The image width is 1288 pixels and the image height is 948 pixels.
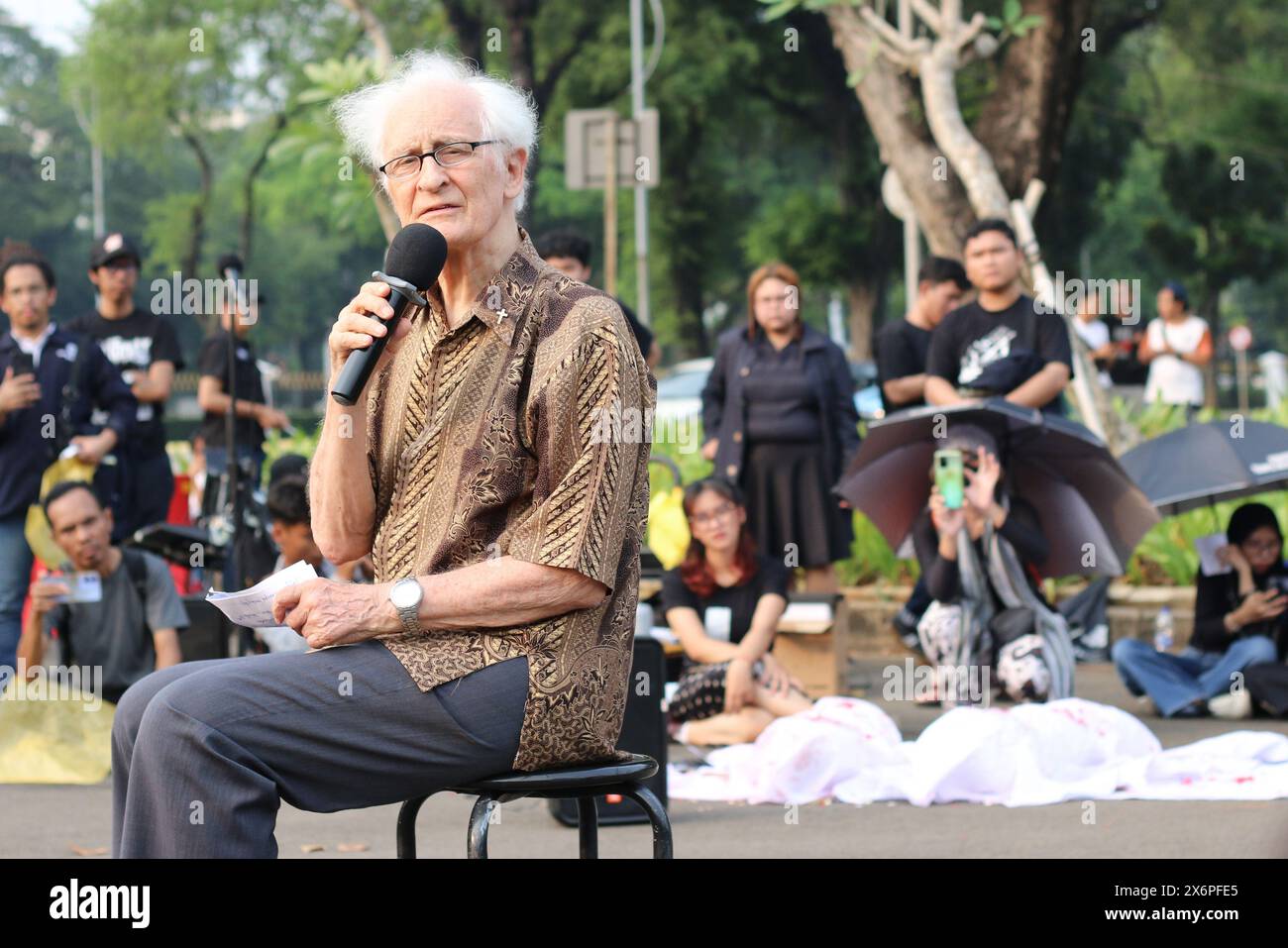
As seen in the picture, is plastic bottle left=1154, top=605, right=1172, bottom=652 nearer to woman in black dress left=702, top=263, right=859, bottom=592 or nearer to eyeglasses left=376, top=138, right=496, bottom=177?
woman in black dress left=702, top=263, right=859, bottom=592

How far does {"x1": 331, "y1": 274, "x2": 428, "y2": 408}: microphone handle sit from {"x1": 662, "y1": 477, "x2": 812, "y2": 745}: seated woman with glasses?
16.9 feet

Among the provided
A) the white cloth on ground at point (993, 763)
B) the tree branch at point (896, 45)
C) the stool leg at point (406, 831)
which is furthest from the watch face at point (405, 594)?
the tree branch at point (896, 45)

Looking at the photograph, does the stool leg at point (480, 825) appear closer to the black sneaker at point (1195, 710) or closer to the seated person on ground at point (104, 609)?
the seated person on ground at point (104, 609)

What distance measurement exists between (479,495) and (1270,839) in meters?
1.77

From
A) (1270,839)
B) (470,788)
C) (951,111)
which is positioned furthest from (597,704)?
(951,111)

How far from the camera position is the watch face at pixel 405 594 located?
3.26 meters

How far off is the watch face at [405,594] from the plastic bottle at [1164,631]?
770 centimetres

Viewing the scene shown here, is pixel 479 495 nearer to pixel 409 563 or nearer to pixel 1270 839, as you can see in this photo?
pixel 409 563

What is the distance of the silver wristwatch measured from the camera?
3.26m

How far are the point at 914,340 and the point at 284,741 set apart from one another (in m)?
7.60

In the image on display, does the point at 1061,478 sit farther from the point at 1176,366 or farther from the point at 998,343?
the point at 1176,366

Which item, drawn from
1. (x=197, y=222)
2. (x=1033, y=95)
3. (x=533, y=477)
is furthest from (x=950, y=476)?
(x=197, y=222)

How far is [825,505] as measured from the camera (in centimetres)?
1014
